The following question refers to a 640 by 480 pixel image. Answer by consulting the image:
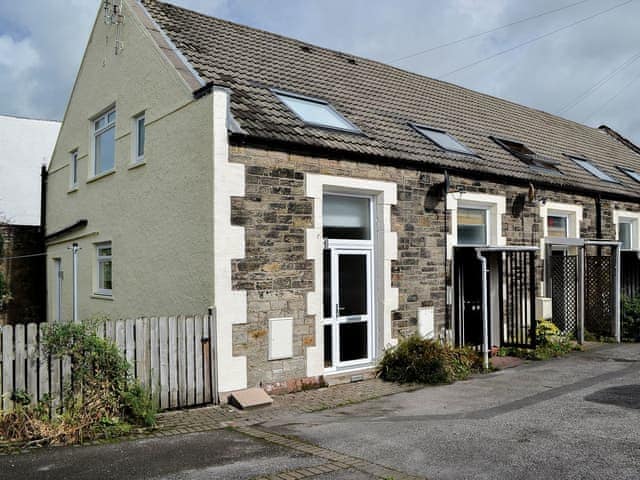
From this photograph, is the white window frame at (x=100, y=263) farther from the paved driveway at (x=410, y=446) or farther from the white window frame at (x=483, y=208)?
the white window frame at (x=483, y=208)

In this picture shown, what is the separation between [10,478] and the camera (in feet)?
17.2

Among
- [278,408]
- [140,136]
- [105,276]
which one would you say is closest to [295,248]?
[278,408]

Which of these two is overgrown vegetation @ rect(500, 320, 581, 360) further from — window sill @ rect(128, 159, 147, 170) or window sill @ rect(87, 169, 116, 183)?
window sill @ rect(87, 169, 116, 183)

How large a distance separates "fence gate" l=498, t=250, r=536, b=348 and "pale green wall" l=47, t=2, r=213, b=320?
6.47 meters

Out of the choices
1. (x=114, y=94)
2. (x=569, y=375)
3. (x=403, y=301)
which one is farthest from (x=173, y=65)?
(x=569, y=375)

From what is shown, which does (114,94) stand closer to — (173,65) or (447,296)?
(173,65)

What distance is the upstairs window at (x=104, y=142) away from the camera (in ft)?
42.0

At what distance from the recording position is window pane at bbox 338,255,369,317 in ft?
33.1

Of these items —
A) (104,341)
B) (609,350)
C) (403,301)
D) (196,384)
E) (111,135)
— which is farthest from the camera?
(111,135)

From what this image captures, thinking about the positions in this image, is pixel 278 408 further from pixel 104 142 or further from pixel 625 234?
pixel 625 234

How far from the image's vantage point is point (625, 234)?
17.1 metres

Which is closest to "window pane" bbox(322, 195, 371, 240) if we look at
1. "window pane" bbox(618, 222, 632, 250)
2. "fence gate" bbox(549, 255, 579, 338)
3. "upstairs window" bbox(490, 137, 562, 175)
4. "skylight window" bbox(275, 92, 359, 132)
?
"skylight window" bbox(275, 92, 359, 132)

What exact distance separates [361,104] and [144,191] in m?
4.86

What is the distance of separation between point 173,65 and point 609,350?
32.6 feet
